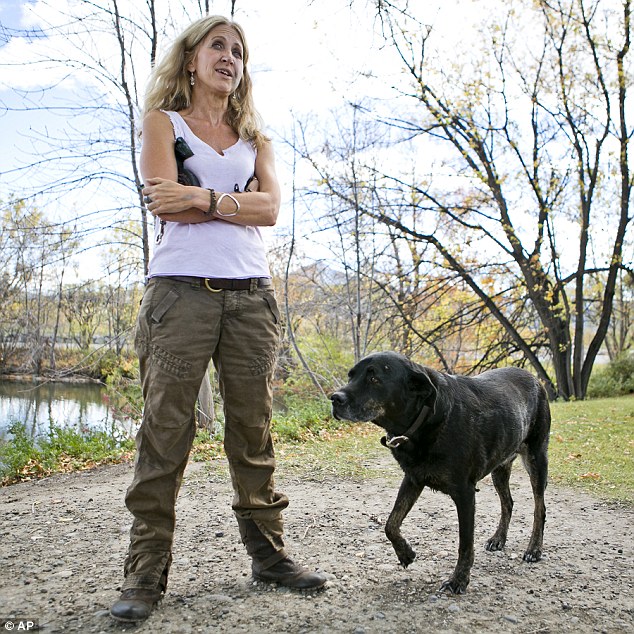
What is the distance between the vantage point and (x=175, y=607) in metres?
2.88

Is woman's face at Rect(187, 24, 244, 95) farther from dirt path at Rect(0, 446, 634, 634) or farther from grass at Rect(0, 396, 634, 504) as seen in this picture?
→ grass at Rect(0, 396, 634, 504)

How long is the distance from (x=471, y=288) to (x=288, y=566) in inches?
541

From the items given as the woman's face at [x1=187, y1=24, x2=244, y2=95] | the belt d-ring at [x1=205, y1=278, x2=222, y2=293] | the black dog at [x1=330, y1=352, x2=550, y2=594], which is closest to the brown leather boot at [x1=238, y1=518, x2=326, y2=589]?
the black dog at [x1=330, y1=352, x2=550, y2=594]

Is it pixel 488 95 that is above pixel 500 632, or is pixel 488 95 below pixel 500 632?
above

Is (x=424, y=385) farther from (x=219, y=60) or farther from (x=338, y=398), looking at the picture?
(x=219, y=60)

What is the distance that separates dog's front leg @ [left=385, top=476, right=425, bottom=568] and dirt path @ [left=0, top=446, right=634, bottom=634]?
13cm

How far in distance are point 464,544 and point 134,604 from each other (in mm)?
1573

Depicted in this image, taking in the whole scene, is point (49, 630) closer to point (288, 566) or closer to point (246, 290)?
point (288, 566)

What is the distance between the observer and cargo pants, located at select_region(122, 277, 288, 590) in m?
2.81

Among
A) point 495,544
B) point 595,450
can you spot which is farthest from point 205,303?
point 595,450

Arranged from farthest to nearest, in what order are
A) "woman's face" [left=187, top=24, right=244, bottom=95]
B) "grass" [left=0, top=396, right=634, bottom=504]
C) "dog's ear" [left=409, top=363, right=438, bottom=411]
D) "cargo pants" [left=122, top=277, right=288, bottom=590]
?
1. "grass" [left=0, top=396, right=634, bottom=504]
2. "dog's ear" [left=409, top=363, right=438, bottom=411]
3. "woman's face" [left=187, top=24, right=244, bottom=95]
4. "cargo pants" [left=122, top=277, right=288, bottom=590]

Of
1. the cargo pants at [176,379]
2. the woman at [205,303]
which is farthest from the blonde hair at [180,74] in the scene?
the cargo pants at [176,379]

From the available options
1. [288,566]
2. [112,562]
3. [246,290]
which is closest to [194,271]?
[246,290]

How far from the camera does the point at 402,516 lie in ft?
10.8
